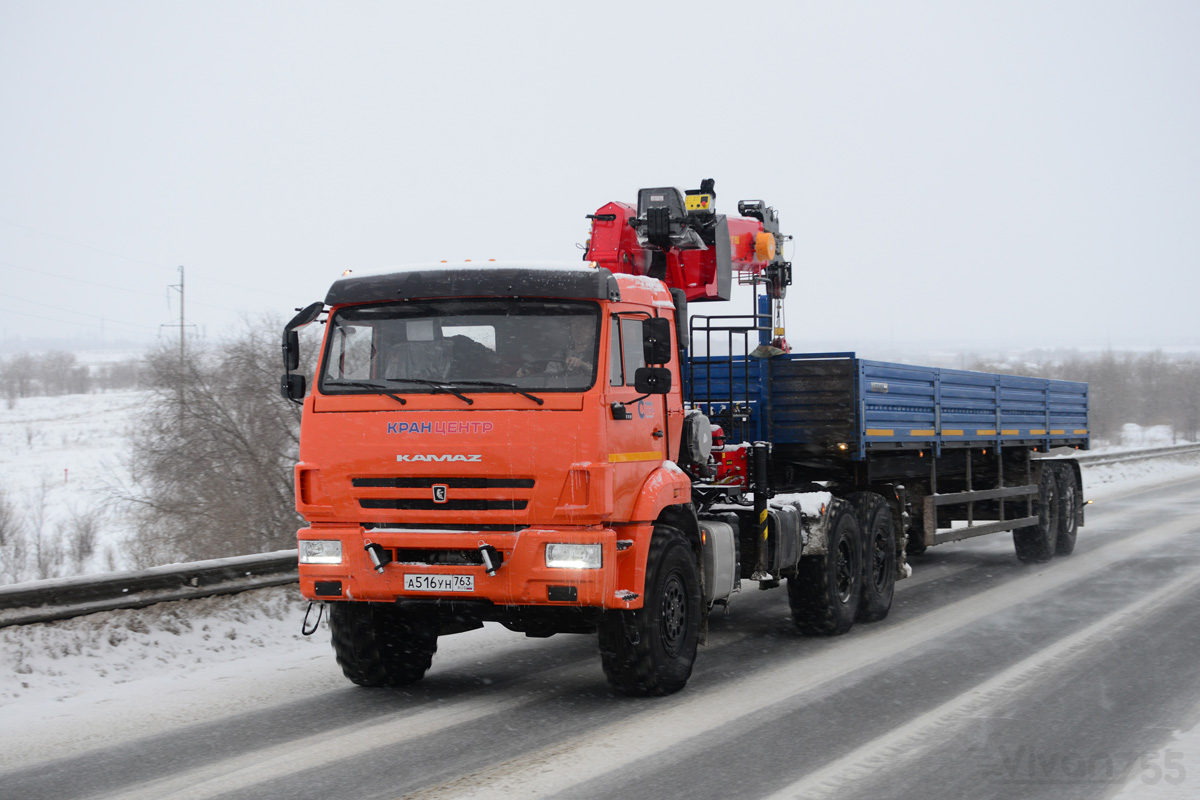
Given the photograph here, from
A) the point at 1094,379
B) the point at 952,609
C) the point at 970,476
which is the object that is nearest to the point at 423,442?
the point at 952,609

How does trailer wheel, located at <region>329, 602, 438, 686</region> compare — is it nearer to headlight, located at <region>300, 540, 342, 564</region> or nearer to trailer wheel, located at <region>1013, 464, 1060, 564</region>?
headlight, located at <region>300, 540, 342, 564</region>

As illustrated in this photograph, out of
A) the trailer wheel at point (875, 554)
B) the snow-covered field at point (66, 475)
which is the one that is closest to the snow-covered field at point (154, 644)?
the trailer wheel at point (875, 554)

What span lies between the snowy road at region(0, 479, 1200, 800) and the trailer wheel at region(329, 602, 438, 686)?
17 centimetres

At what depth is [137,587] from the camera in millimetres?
8961

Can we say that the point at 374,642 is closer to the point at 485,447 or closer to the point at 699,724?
the point at 485,447

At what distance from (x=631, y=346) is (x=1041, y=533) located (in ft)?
32.8

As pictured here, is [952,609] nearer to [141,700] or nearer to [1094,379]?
[141,700]

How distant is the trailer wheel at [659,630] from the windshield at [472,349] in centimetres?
134

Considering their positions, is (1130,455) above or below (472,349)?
below

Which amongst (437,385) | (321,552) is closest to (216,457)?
(321,552)

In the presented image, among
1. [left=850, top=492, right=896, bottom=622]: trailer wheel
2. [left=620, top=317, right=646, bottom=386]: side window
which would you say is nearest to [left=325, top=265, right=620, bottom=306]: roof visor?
[left=620, top=317, right=646, bottom=386]: side window

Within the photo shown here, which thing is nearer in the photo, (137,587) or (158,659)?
(158,659)

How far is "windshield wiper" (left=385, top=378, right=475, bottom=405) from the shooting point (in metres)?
7.16

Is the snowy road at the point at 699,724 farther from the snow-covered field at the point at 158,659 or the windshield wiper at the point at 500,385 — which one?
the windshield wiper at the point at 500,385
